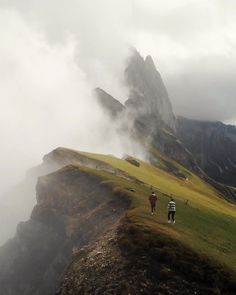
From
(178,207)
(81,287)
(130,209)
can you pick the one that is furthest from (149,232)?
(178,207)

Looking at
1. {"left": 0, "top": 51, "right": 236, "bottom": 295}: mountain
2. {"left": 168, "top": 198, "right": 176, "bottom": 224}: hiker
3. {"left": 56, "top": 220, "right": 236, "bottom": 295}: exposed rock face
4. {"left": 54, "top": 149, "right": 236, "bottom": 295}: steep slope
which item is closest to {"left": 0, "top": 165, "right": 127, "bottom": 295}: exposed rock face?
{"left": 0, "top": 51, "right": 236, "bottom": 295}: mountain

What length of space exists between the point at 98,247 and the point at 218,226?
21284mm

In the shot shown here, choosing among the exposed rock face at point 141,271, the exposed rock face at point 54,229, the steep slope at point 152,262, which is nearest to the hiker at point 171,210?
the steep slope at point 152,262

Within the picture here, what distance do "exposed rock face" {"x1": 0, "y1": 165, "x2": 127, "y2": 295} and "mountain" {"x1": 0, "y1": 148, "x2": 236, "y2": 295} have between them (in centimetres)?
19

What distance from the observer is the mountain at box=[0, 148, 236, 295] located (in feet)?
148

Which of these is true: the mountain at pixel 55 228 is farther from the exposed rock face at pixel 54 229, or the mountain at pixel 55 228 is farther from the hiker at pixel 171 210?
the hiker at pixel 171 210

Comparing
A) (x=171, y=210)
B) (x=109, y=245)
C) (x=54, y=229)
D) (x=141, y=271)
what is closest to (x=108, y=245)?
(x=109, y=245)

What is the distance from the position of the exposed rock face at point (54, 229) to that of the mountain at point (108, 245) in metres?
0.19

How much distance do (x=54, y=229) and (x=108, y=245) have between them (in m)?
37.5

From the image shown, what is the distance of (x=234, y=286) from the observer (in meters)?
43.6

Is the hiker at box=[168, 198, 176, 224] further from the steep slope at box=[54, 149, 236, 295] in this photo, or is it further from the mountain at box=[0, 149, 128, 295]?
the mountain at box=[0, 149, 128, 295]

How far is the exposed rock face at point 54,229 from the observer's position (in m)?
74.0

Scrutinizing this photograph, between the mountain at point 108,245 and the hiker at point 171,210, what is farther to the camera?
the hiker at point 171,210

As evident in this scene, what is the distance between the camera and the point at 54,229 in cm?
8819
